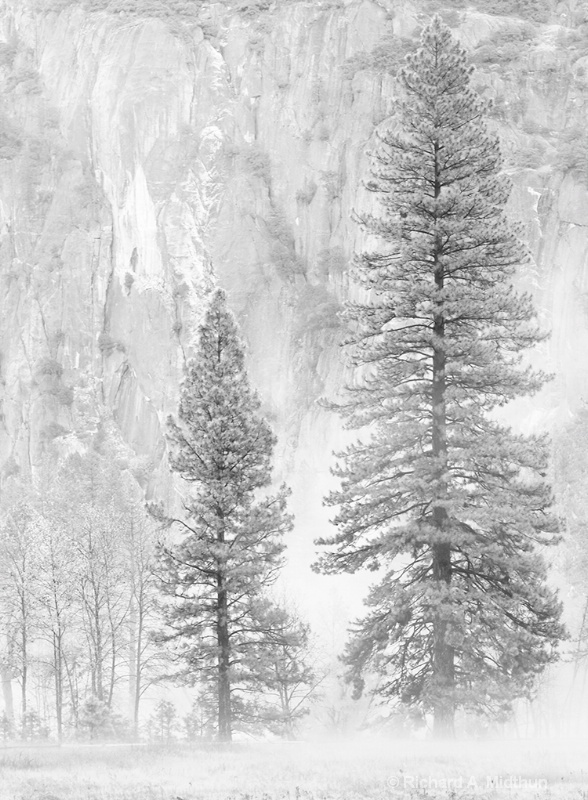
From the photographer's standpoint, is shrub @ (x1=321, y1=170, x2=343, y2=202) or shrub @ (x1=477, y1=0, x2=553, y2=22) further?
shrub @ (x1=477, y1=0, x2=553, y2=22)

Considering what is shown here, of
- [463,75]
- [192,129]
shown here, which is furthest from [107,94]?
[463,75]

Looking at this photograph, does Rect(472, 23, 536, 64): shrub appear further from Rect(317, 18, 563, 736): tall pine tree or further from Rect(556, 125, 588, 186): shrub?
Rect(317, 18, 563, 736): tall pine tree

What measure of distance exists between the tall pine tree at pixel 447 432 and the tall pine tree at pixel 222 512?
8.86 ft

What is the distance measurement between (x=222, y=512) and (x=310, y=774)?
666 cm

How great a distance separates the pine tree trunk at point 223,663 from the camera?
1880 centimetres

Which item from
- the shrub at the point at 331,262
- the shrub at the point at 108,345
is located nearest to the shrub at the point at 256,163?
the shrub at the point at 331,262

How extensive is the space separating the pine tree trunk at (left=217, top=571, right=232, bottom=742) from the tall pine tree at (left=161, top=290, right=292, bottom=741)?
0.02 metres

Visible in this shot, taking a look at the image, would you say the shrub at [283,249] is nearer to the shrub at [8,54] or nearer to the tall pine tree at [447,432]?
the shrub at [8,54]

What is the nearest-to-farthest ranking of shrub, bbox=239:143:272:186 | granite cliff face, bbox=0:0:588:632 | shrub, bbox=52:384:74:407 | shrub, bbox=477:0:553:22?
granite cliff face, bbox=0:0:588:632, shrub, bbox=52:384:74:407, shrub, bbox=239:143:272:186, shrub, bbox=477:0:553:22

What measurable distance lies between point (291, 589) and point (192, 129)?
40.4 meters

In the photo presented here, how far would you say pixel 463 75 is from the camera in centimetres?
1722

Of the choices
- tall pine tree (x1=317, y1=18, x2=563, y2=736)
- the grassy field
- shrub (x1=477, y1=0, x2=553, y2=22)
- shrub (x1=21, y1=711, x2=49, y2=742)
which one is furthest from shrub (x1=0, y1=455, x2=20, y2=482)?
tall pine tree (x1=317, y1=18, x2=563, y2=736)

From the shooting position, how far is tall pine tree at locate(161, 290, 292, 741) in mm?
18688

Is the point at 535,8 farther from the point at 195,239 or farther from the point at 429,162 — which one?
the point at 429,162
